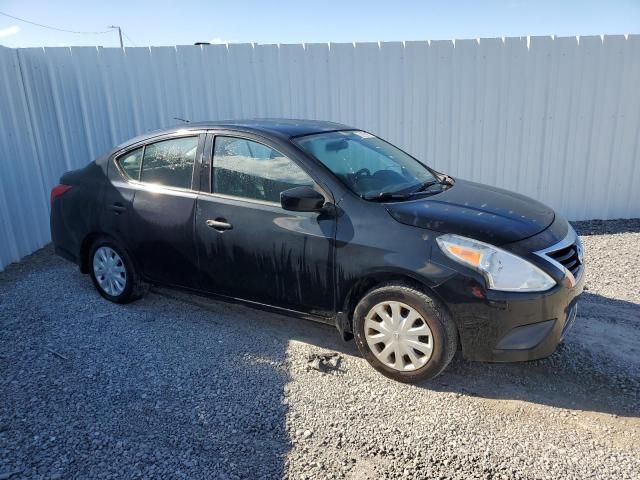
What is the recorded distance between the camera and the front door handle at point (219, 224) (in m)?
3.78

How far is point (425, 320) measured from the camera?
10.3ft

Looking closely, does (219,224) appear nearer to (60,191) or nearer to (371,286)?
(371,286)

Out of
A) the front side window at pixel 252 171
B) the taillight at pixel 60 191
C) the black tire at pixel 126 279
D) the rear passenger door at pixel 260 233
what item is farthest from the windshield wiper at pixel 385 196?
the taillight at pixel 60 191

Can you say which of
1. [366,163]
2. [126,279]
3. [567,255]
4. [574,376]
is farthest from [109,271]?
[574,376]

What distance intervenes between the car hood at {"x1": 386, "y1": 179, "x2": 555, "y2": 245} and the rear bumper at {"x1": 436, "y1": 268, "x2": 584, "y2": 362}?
35 centimetres

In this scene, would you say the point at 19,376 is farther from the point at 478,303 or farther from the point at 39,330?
the point at 478,303

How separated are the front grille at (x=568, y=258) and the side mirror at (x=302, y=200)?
4.93ft

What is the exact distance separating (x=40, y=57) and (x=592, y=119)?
746 cm

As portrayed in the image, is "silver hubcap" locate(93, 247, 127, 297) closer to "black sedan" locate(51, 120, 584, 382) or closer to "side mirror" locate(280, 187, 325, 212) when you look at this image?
"black sedan" locate(51, 120, 584, 382)

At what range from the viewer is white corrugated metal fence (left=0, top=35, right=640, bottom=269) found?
6793 mm

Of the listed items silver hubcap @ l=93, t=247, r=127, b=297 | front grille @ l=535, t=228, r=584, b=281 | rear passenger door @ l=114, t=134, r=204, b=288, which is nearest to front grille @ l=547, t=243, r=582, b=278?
front grille @ l=535, t=228, r=584, b=281

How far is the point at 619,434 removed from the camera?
9.34ft

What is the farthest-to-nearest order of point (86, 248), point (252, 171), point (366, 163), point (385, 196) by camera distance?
point (86, 248), point (366, 163), point (252, 171), point (385, 196)

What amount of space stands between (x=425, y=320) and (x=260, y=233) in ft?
4.33
